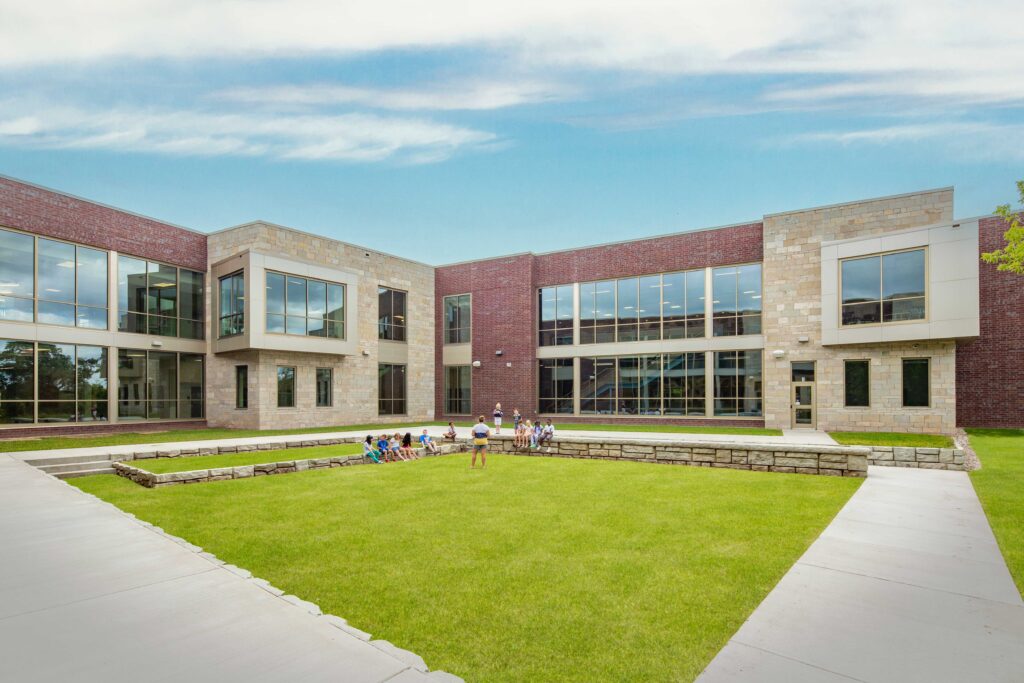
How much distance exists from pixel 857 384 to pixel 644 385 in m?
8.74

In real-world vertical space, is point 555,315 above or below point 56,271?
below

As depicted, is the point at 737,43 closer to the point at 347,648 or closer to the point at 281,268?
the point at 347,648

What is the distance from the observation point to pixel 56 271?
18922 mm

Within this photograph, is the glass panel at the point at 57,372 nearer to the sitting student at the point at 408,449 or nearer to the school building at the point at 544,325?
the school building at the point at 544,325

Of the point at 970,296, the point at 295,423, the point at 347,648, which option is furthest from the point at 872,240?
the point at 295,423

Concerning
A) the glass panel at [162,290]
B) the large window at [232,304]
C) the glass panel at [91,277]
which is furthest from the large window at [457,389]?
the glass panel at [91,277]

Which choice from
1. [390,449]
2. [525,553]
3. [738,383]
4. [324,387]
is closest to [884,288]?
[738,383]

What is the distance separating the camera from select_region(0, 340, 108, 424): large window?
1762 centimetres

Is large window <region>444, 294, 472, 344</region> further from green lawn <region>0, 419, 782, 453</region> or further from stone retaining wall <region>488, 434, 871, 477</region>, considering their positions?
stone retaining wall <region>488, 434, 871, 477</region>

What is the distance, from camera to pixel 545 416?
2836 centimetres

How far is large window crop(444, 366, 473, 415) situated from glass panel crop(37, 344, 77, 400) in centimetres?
1695

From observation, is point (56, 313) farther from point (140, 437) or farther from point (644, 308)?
point (644, 308)

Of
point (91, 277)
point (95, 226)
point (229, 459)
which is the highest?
point (95, 226)

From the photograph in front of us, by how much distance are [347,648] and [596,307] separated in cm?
2456
